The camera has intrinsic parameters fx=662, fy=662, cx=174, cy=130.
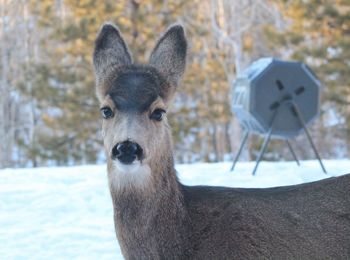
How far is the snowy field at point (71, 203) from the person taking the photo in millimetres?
5199

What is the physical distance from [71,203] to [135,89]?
3.63 metres

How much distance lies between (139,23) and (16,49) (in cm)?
1830

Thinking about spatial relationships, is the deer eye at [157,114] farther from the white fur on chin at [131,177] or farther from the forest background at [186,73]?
the forest background at [186,73]

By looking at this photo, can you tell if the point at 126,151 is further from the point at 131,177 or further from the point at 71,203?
the point at 71,203

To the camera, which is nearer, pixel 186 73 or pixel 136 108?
pixel 136 108

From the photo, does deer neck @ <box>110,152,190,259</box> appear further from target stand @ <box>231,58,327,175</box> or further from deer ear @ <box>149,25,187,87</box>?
target stand @ <box>231,58,327,175</box>

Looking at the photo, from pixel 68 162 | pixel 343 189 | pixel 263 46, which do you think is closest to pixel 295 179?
pixel 343 189

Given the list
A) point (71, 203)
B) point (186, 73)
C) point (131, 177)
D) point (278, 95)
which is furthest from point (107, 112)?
point (186, 73)

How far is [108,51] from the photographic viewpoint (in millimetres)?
3908

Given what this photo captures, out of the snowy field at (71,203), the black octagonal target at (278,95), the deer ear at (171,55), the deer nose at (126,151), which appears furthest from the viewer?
the black octagonal target at (278,95)

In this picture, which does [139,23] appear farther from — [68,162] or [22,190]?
[22,190]

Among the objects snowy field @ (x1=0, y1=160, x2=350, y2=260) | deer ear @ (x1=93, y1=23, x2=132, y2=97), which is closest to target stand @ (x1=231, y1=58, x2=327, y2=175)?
snowy field @ (x1=0, y1=160, x2=350, y2=260)

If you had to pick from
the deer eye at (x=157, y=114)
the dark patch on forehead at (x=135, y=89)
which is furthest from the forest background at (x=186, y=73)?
the deer eye at (x=157, y=114)

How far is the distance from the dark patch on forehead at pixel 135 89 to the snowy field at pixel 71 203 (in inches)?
72.2
